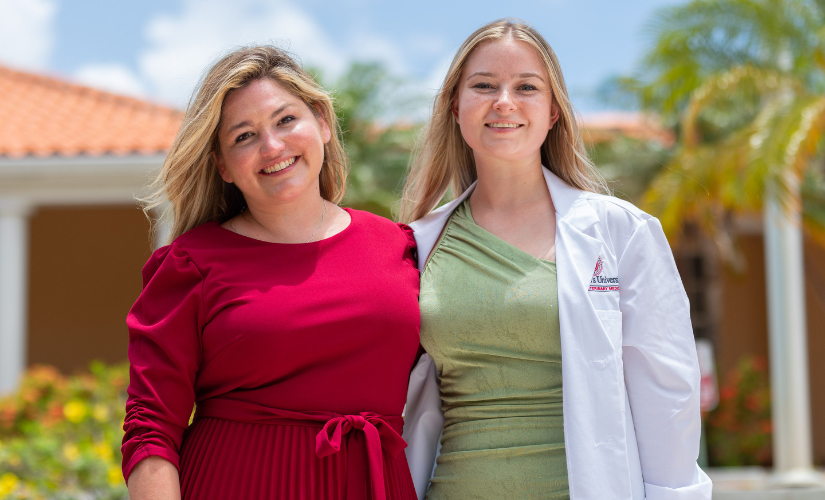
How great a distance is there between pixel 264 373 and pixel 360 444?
325 mm

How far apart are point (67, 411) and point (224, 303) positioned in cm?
470

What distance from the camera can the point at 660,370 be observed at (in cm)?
215

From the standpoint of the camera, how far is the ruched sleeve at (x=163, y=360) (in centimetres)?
204

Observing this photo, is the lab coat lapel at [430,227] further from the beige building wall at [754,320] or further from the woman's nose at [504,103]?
the beige building wall at [754,320]

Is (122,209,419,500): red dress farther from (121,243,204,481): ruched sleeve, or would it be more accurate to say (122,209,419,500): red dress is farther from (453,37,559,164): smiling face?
(453,37,559,164): smiling face

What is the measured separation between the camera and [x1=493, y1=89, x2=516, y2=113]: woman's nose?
93.1 inches

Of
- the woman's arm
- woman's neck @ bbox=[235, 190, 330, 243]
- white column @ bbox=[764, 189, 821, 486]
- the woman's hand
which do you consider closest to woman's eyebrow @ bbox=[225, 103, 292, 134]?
woman's neck @ bbox=[235, 190, 330, 243]

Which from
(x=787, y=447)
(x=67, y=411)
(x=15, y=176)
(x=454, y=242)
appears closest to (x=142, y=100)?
(x=15, y=176)

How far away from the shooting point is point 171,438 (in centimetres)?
208

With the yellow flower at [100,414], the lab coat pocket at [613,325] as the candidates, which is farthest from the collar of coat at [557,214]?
the yellow flower at [100,414]

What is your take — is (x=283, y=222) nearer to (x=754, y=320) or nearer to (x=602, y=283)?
(x=602, y=283)

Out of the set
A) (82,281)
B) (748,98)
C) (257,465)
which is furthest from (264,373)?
(82,281)

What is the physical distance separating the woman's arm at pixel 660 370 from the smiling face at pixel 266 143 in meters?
0.95

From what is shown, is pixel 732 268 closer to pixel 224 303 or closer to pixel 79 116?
pixel 79 116
